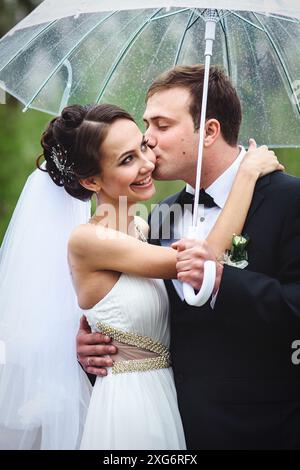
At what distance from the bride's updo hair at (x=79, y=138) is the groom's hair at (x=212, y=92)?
382 millimetres

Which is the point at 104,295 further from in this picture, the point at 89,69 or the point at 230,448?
the point at 89,69

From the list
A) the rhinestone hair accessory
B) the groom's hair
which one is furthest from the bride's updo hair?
the groom's hair

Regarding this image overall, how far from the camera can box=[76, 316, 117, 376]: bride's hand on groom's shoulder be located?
144 inches

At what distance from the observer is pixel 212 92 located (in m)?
3.93

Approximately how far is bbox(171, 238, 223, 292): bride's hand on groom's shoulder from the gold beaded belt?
0.54 m

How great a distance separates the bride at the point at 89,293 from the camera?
3.56m

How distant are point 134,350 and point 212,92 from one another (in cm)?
132

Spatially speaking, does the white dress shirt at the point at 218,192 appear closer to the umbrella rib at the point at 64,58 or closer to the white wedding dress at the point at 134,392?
the white wedding dress at the point at 134,392

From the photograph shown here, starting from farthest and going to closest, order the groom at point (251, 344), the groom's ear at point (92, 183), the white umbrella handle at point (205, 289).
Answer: the groom's ear at point (92, 183)
the groom at point (251, 344)
the white umbrella handle at point (205, 289)

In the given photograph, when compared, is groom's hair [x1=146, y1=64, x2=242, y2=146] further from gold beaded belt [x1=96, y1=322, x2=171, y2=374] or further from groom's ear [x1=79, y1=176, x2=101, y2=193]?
gold beaded belt [x1=96, y1=322, x2=171, y2=374]

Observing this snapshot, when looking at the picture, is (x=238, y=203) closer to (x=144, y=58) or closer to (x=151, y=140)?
(x=151, y=140)

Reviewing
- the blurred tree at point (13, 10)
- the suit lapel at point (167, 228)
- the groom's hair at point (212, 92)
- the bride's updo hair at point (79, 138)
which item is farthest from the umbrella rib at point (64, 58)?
the blurred tree at point (13, 10)

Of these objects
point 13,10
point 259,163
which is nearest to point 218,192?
point 259,163

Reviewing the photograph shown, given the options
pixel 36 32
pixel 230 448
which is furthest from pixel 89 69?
pixel 230 448
